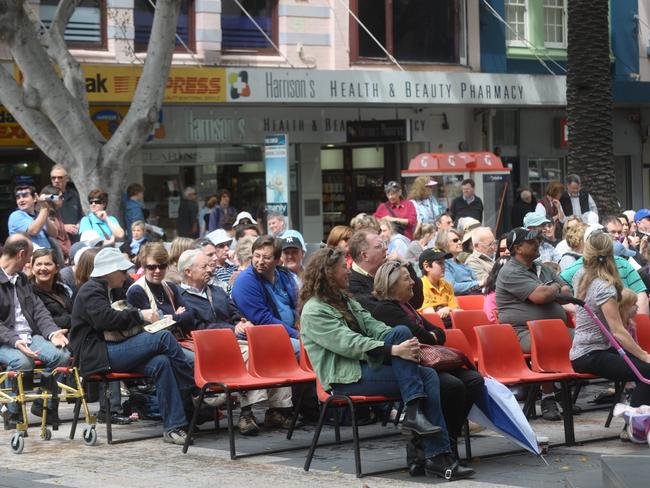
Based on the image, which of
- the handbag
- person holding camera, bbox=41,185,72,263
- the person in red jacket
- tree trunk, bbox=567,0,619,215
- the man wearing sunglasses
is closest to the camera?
the handbag

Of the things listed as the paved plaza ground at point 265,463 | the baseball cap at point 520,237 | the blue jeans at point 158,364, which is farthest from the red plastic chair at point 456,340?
the blue jeans at point 158,364

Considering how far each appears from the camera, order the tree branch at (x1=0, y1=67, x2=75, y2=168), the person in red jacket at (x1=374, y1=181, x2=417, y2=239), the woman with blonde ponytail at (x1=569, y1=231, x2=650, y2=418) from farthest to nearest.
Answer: the person in red jacket at (x1=374, y1=181, x2=417, y2=239)
the tree branch at (x1=0, y1=67, x2=75, y2=168)
the woman with blonde ponytail at (x1=569, y1=231, x2=650, y2=418)

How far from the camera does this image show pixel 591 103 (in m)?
23.2

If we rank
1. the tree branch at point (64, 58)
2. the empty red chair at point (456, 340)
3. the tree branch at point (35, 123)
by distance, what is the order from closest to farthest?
the empty red chair at point (456, 340), the tree branch at point (35, 123), the tree branch at point (64, 58)

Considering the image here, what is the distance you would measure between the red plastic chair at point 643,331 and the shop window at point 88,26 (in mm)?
14003

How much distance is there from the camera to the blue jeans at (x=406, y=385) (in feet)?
30.2

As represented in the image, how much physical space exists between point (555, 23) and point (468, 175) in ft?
27.4

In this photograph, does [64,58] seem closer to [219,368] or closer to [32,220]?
[32,220]

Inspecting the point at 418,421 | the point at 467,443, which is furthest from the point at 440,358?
the point at 467,443

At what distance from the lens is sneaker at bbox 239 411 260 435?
11.3 m

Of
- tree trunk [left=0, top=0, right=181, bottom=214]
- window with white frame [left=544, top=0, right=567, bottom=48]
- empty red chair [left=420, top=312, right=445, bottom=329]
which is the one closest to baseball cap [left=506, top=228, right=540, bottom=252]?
empty red chair [left=420, top=312, right=445, bottom=329]

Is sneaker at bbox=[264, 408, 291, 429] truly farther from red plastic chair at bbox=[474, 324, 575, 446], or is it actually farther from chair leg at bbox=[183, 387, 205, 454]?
red plastic chair at bbox=[474, 324, 575, 446]

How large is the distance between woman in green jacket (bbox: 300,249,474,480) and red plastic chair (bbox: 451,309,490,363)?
242cm

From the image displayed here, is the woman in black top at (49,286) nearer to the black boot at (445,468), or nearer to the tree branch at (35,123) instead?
the black boot at (445,468)
